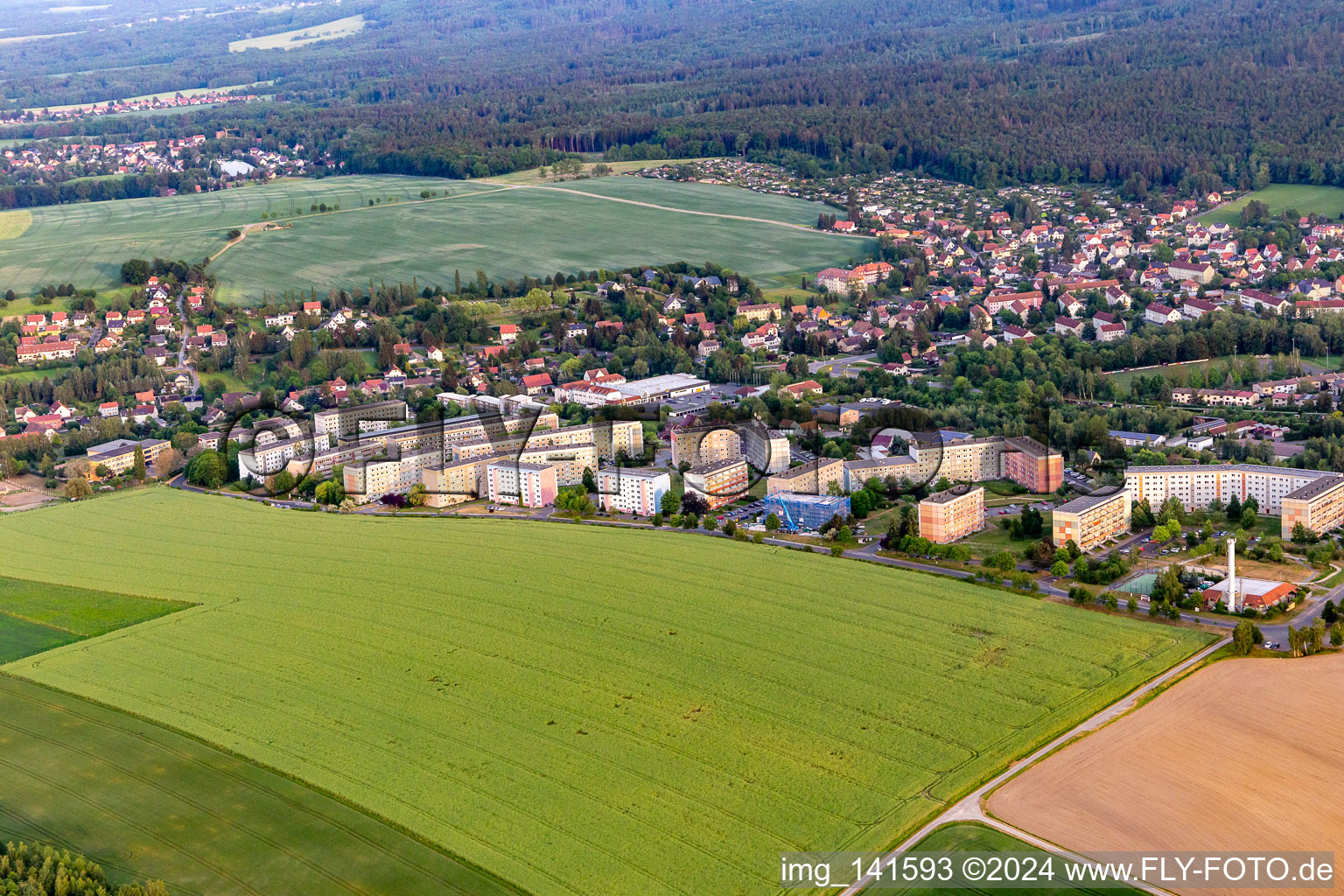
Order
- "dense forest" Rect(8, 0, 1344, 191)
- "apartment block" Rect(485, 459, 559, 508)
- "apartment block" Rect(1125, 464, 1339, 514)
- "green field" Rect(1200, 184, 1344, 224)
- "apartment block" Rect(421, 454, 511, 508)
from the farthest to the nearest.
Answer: "dense forest" Rect(8, 0, 1344, 191)
"green field" Rect(1200, 184, 1344, 224)
"apartment block" Rect(421, 454, 511, 508)
"apartment block" Rect(485, 459, 559, 508)
"apartment block" Rect(1125, 464, 1339, 514)

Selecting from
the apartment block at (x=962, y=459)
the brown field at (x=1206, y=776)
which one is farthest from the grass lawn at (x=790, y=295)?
the brown field at (x=1206, y=776)

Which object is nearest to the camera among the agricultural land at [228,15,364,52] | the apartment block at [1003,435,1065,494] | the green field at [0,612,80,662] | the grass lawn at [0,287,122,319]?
the green field at [0,612,80,662]

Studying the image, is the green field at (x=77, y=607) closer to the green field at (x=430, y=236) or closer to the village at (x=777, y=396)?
the village at (x=777, y=396)

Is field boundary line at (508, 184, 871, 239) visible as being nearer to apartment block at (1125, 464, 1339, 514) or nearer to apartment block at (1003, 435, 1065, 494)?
apartment block at (1003, 435, 1065, 494)

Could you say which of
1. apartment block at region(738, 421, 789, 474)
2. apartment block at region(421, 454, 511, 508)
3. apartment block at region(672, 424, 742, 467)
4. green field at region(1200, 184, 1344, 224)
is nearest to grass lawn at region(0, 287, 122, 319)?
apartment block at region(421, 454, 511, 508)

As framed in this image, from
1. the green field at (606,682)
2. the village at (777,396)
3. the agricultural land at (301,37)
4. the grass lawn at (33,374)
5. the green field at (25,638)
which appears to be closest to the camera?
the green field at (606,682)

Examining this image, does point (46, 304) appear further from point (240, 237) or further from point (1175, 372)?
point (1175, 372)
